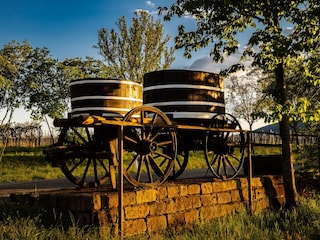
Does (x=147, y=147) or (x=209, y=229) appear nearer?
(x=209, y=229)

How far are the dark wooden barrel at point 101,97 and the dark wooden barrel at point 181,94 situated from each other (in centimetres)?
60

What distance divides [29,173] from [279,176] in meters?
10.6

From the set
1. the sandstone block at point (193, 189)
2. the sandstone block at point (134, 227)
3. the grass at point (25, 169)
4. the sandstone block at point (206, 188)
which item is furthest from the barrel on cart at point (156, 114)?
the grass at point (25, 169)

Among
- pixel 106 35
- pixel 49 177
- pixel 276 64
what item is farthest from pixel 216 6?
pixel 106 35

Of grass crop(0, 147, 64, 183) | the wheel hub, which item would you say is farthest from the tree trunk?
grass crop(0, 147, 64, 183)

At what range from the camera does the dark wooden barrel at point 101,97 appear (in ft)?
27.6

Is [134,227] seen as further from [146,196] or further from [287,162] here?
[287,162]

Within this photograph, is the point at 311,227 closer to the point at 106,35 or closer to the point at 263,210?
the point at 263,210

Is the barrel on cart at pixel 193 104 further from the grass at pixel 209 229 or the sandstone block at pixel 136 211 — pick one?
the sandstone block at pixel 136 211

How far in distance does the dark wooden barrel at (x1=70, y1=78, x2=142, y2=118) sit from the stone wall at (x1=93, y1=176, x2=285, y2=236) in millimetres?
1888

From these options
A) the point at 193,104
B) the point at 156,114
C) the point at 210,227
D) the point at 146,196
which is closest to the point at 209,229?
the point at 210,227

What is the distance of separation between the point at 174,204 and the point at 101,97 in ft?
8.50

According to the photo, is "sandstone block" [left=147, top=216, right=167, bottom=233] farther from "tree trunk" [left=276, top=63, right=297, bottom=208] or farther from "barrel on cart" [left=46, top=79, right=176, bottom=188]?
"tree trunk" [left=276, top=63, right=297, bottom=208]

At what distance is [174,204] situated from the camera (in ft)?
24.2
